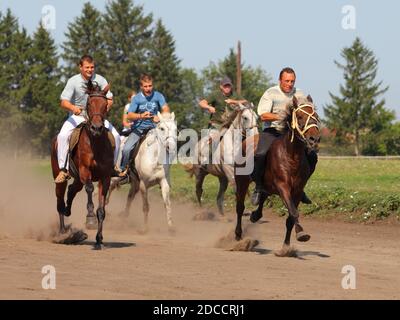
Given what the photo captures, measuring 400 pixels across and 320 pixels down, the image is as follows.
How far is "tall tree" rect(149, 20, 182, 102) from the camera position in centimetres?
9788

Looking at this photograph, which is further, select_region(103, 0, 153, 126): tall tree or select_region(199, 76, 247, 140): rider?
select_region(103, 0, 153, 126): tall tree

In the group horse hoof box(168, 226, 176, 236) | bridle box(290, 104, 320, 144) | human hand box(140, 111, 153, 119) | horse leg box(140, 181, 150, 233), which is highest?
human hand box(140, 111, 153, 119)

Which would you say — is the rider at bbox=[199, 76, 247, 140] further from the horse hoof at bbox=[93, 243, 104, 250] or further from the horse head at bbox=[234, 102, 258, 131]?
the horse hoof at bbox=[93, 243, 104, 250]

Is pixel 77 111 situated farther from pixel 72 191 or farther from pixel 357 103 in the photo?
pixel 357 103

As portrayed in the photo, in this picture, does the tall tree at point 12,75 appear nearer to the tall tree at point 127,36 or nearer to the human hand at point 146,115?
the tall tree at point 127,36

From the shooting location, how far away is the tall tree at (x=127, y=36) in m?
102

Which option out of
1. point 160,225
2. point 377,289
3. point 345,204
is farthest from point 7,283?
point 345,204

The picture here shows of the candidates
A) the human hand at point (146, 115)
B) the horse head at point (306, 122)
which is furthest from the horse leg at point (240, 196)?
the human hand at point (146, 115)

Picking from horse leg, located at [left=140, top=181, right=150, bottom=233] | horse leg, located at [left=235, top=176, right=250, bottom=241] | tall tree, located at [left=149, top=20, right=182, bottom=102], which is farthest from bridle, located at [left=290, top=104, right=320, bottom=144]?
tall tree, located at [left=149, top=20, right=182, bottom=102]

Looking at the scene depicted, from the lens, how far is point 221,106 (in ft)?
69.6

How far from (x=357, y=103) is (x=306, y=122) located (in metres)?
87.7

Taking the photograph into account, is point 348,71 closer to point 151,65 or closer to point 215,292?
point 151,65

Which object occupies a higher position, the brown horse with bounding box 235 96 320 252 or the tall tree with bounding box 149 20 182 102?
the tall tree with bounding box 149 20 182 102

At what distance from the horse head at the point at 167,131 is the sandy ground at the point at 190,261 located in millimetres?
1884
